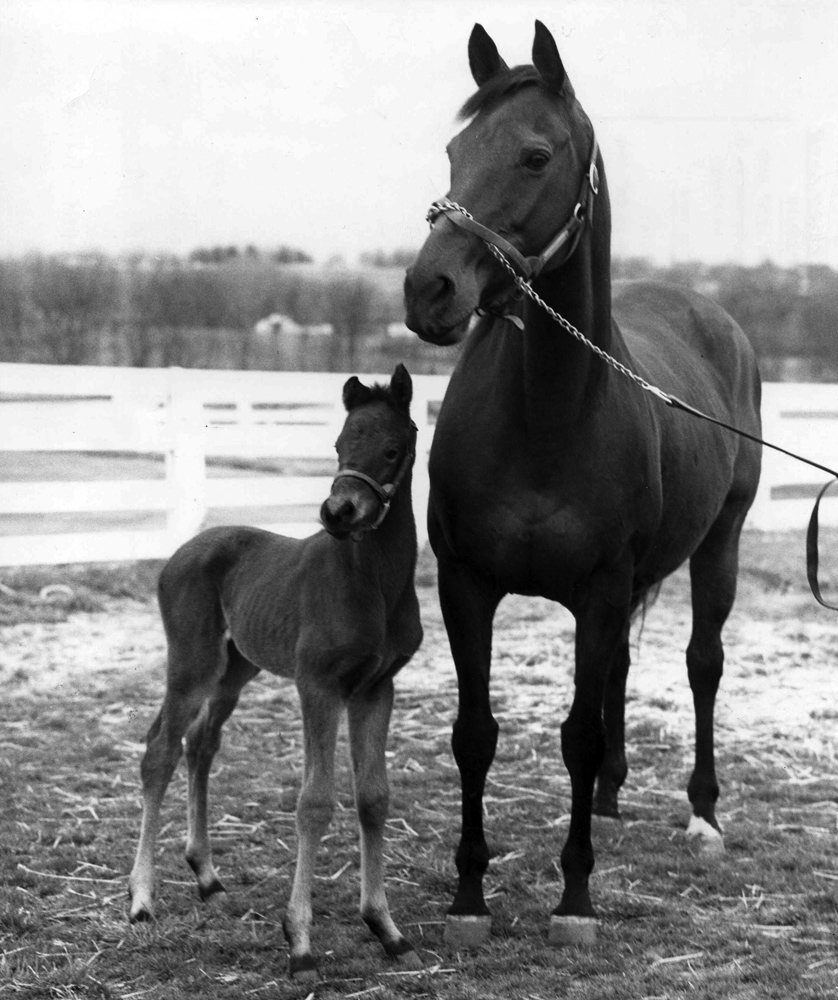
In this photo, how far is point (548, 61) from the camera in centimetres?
282

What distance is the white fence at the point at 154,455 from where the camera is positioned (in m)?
8.03

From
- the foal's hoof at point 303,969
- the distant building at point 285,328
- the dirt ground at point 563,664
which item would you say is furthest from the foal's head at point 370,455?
the distant building at point 285,328

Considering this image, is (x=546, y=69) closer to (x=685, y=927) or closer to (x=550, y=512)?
(x=550, y=512)

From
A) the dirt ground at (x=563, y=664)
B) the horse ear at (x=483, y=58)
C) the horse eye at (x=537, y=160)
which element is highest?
the horse ear at (x=483, y=58)

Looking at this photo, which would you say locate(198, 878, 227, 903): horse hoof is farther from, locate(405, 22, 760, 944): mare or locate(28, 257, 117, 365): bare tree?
locate(28, 257, 117, 365): bare tree

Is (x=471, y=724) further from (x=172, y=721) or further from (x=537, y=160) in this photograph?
(x=537, y=160)

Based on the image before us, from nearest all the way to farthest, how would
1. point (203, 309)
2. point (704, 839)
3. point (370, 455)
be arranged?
point (370, 455) → point (704, 839) → point (203, 309)

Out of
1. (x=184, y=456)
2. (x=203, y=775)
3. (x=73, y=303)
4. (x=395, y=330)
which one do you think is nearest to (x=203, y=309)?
(x=73, y=303)

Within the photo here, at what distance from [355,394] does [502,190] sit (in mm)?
649

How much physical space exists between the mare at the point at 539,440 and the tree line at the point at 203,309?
5.35m

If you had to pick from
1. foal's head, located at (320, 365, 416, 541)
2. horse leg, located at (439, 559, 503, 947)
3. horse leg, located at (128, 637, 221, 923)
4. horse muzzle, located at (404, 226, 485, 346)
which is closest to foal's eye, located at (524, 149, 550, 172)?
horse muzzle, located at (404, 226, 485, 346)

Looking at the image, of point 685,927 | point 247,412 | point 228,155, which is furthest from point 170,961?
point 228,155

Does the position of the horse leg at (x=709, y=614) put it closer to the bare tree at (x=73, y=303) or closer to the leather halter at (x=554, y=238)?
the leather halter at (x=554, y=238)

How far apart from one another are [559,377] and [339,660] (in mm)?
941
